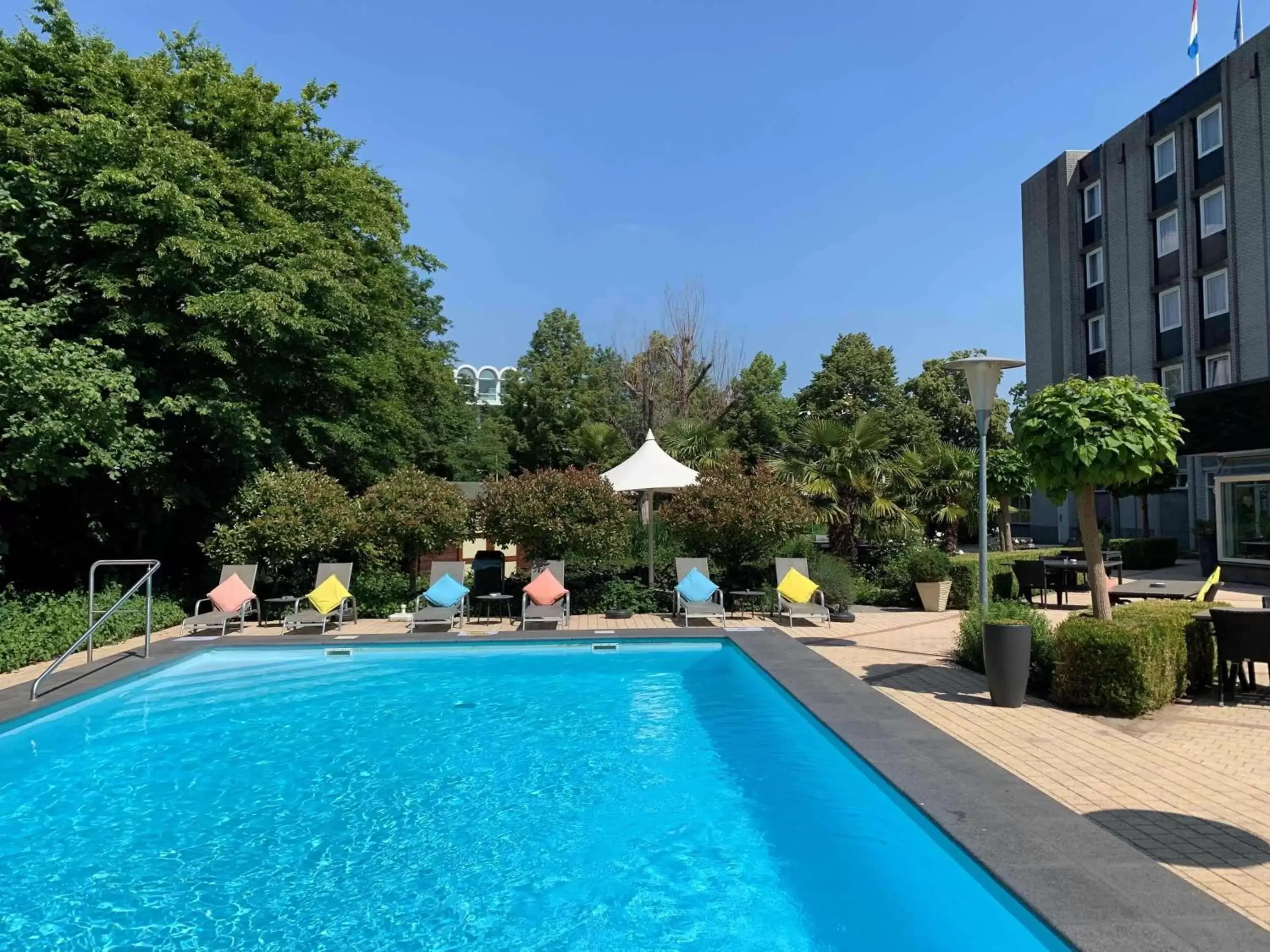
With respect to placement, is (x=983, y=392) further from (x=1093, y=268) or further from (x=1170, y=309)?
(x=1093, y=268)

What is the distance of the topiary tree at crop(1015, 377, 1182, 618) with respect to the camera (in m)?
7.05

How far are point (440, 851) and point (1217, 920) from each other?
422 centimetres

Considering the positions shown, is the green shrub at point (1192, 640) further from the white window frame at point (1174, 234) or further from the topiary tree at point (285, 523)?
the white window frame at point (1174, 234)

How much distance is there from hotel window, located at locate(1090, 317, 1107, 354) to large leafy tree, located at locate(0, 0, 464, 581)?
95.1 feet

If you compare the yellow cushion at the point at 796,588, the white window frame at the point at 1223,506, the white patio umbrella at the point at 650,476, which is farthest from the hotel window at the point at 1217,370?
the white patio umbrella at the point at 650,476

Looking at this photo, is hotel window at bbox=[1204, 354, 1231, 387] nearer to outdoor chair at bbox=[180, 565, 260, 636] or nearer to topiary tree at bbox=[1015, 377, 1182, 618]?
topiary tree at bbox=[1015, 377, 1182, 618]

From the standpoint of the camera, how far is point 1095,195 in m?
31.4

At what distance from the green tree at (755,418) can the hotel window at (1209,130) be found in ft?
56.3

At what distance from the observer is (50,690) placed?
8.04 metres

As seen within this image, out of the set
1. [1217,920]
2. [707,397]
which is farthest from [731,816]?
[707,397]

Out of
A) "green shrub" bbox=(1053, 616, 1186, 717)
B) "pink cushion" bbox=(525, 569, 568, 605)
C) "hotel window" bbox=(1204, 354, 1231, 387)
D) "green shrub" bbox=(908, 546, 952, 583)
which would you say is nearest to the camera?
"green shrub" bbox=(1053, 616, 1186, 717)

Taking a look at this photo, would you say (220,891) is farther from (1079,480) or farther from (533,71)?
(533,71)

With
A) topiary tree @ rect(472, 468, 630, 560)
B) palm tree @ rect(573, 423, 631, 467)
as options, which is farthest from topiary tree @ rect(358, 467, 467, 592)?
palm tree @ rect(573, 423, 631, 467)

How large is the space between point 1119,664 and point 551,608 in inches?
322
